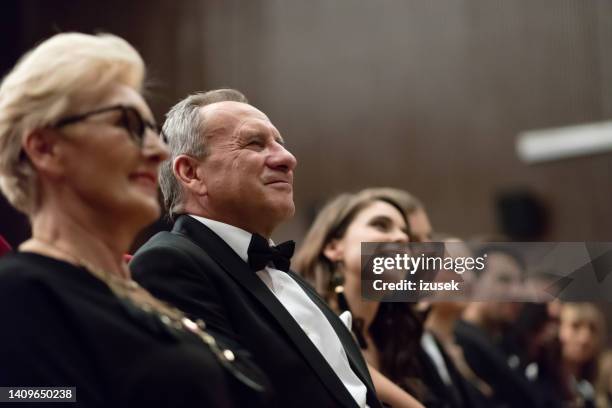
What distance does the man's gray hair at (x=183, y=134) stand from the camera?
197 cm

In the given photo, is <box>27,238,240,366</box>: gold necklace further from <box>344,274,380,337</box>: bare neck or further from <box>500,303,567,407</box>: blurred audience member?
<box>500,303,567,407</box>: blurred audience member

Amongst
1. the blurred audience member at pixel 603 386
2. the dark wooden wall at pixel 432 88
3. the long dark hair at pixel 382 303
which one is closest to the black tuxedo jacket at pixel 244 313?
the long dark hair at pixel 382 303

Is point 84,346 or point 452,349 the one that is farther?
point 452,349

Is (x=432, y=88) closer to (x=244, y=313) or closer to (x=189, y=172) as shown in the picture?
(x=189, y=172)

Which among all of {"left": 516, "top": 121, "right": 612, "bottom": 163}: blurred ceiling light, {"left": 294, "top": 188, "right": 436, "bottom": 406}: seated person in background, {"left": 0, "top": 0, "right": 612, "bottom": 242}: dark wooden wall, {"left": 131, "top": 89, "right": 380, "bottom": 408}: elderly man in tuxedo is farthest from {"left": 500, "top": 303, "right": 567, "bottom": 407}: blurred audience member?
{"left": 131, "top": 89, "right": 380, "bottom": 408}: elderly man in tuxedo

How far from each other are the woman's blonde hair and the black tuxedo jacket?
35 centimetres

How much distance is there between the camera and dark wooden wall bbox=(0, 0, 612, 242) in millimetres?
6840

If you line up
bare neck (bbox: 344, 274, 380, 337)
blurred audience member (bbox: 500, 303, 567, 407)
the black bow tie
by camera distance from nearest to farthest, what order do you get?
the black bow tie
bare neck (bbox: 344, 274, 380, 337)
blurred audience member (bbox: 500, 303, 567, 407)

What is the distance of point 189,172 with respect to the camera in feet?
6.48

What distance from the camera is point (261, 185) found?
1.91 metres

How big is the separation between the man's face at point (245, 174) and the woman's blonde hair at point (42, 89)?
486 mm

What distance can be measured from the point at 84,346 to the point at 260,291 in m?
0.57

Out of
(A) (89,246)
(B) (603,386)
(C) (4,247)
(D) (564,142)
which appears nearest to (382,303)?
(C) (4,247)

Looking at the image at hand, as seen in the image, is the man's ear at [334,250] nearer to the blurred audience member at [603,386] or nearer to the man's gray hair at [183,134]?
the man's gray hair at [183,134]
